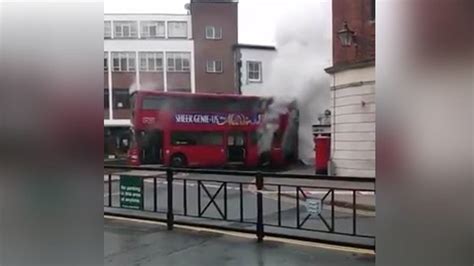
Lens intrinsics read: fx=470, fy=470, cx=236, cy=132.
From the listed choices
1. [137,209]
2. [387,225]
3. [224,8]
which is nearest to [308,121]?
[224,8]

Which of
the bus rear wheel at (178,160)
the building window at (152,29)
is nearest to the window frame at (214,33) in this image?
the building window at (152,29)

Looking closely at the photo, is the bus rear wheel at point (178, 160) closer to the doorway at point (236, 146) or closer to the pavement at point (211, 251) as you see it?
the doorway at point (236, 146)

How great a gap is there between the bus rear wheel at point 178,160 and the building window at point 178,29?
9.21 m

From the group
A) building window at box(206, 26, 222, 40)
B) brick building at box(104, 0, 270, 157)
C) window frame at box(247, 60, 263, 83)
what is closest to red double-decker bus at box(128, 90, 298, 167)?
window frame at box(247, 60, 263, 83)

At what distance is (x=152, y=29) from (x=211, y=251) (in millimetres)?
18027

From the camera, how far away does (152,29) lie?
68.2 ft

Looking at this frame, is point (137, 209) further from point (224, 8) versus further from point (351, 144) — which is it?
point (224, 8)

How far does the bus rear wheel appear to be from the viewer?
45.4 feet

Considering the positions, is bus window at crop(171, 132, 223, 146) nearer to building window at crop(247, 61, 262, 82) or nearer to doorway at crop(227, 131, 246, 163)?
doorway at crop(227, 131, 246, 163)

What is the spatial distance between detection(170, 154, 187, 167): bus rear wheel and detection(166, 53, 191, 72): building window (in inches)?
348

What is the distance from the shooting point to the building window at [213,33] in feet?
74.7

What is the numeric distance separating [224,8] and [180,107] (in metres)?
8.70

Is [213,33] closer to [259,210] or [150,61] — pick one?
[150,61]

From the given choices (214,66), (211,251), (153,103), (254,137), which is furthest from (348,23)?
(214,66)
